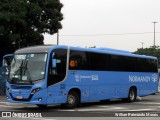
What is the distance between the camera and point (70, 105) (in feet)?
63.7

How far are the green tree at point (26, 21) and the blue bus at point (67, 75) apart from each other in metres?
15.3

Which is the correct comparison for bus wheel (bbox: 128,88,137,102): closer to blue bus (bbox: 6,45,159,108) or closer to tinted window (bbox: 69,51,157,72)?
blue bus (bbox: 6,45,159,108)

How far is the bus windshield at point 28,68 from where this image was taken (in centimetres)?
1806

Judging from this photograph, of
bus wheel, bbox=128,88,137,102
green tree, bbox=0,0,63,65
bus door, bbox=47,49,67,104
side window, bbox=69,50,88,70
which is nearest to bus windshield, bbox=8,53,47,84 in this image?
bus door, bbox=47,49,67,104

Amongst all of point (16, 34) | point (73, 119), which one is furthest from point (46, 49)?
point (16, 34)

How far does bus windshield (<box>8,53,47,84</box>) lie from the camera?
59.3ft

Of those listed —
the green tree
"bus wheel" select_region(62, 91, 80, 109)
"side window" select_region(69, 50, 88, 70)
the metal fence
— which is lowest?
"bus wheel" select_region(62, 91, 80, 109)

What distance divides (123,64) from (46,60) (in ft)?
23.1

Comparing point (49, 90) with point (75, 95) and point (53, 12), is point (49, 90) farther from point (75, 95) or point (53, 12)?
point (53, 12)

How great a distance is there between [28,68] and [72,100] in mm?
2709

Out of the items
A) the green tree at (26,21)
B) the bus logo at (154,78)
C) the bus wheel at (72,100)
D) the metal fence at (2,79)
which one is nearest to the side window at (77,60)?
the bus wheel at (72,100)

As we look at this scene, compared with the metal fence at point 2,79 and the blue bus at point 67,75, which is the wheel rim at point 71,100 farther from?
the metal fence at point 2,79

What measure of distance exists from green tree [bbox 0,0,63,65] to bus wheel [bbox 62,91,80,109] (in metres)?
17.5

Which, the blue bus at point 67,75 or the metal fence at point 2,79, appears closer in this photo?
the blue bus at point 67,75
